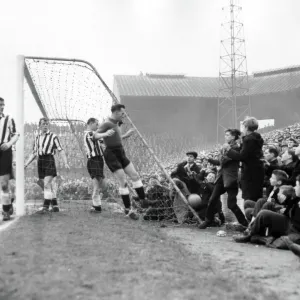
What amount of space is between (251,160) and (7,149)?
3518mm

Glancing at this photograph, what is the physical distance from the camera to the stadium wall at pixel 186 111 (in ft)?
82.9

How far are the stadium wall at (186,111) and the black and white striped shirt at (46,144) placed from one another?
17921 millimetres

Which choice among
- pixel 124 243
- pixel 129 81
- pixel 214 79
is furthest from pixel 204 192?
pixel 214 79

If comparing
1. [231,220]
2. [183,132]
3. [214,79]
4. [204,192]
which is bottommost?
[231,220]

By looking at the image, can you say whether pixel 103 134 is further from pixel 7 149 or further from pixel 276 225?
pixel 276 225

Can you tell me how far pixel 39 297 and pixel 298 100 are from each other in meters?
24.3

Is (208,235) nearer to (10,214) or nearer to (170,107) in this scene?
(10,214)

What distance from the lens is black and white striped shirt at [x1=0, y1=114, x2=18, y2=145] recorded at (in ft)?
21.7

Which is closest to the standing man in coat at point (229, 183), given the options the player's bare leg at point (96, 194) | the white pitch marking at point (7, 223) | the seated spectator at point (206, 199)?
the seated spectator at point (206, 199)

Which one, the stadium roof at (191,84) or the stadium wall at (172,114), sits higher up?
the stadium roof at (191,84)

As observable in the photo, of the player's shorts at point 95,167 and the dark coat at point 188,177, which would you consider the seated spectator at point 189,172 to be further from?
the player's shorts at point 95,167

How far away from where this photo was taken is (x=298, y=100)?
82.1ft

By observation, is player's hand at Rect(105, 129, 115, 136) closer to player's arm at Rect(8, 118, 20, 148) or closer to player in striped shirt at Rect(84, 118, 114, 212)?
player in striped shirt at Rect(84, 118, 114, 212)


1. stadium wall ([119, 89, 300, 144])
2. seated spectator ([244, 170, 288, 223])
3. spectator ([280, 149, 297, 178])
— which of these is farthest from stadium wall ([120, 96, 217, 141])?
seated spectator ([244, 170, 288, 223])
